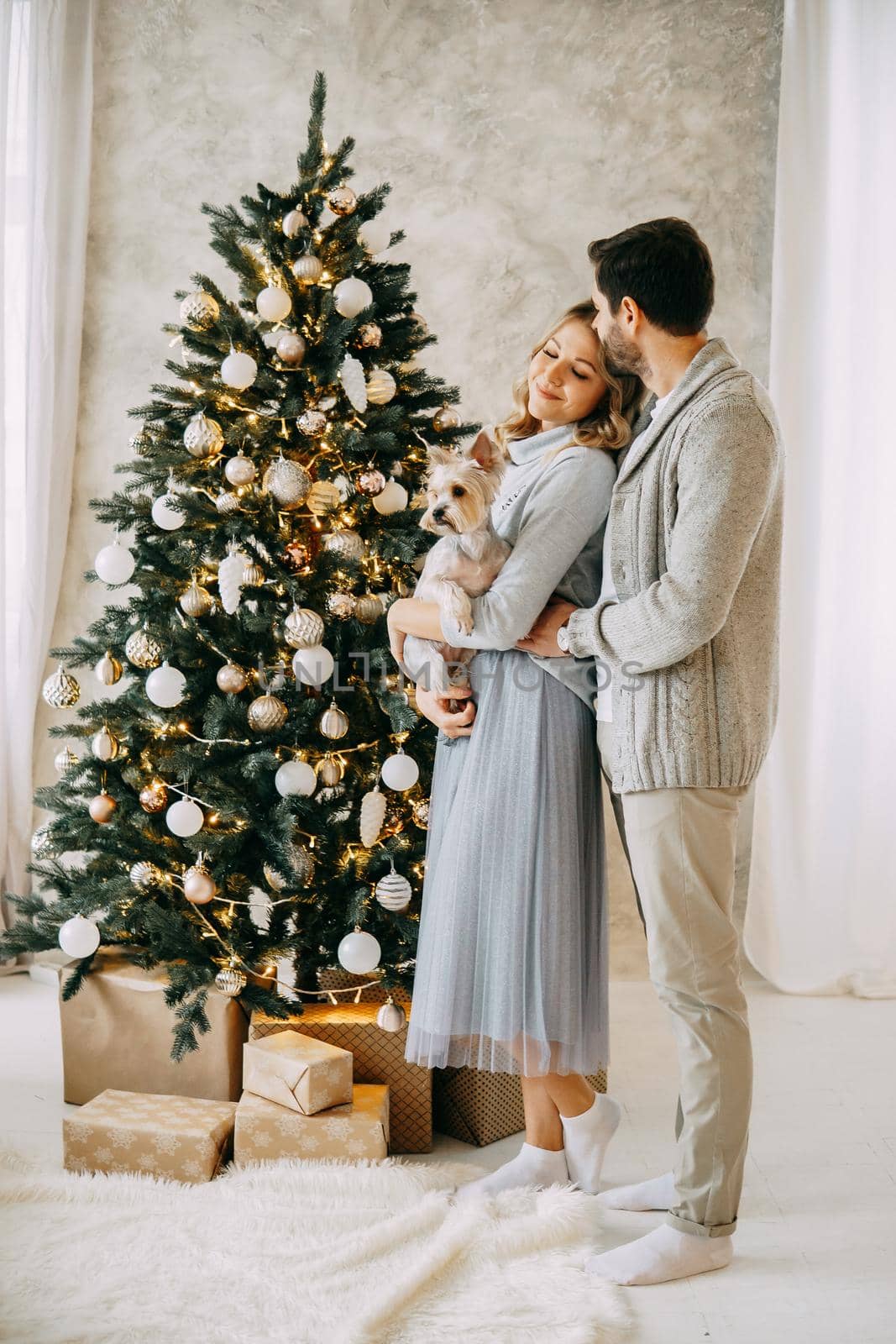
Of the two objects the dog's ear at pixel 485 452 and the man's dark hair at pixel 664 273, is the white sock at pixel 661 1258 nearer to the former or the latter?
the dog's ear at pixel 485 452

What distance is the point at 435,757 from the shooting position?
206 centimetres

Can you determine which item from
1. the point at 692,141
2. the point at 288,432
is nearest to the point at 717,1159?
the point at 288,432

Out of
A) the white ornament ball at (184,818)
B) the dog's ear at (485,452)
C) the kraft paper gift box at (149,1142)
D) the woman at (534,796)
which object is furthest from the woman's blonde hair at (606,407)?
the kraft paper gift box at (149,1142)

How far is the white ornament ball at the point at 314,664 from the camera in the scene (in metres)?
2.14

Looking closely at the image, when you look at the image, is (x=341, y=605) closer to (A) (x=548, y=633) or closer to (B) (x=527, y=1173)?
(A) (x=548, y=633)

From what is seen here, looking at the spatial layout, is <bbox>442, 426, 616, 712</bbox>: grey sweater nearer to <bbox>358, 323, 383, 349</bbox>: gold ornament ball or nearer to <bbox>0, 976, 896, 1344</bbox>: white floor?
<bbox>358, 323, 383, 349</bbox>: gold ornament ball

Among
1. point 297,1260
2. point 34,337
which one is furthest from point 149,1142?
point 34,337

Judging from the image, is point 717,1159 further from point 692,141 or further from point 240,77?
point 240,77

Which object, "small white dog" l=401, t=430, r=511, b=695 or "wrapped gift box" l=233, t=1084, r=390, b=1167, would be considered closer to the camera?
"small white dog" l=401, t=430, r=511, b=695

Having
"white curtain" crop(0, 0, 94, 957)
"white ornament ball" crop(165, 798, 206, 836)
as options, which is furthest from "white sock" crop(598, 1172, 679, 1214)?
"white curtain" crop(0, 0, 94, 957)

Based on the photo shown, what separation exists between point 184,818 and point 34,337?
5.89 feet

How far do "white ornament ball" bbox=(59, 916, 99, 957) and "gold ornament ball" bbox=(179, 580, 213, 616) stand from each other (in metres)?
0.69

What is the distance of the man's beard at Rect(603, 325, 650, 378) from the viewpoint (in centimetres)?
171

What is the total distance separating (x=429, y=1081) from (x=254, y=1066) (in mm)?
363
